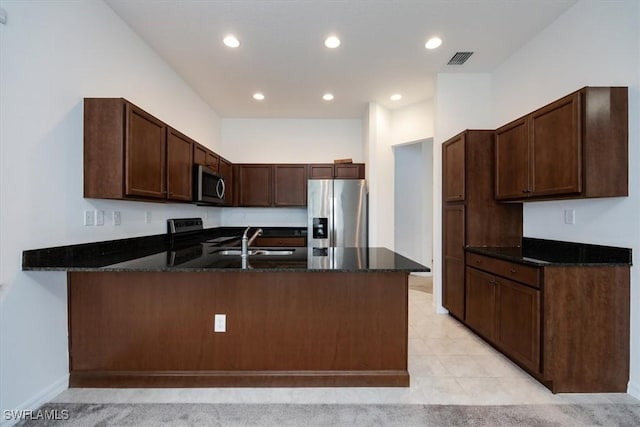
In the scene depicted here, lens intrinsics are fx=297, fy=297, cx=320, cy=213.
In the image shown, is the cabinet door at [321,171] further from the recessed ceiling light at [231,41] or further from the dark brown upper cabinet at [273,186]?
the recessed ceiling light at [231,41]

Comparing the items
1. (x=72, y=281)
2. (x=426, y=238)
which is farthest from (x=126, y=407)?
(x=426, y=238)

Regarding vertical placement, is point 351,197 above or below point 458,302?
above

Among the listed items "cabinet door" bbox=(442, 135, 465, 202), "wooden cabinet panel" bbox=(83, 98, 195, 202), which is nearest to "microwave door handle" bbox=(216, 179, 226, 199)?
"wooden cabinet panel" bbox=(83, 98, 195, 202)

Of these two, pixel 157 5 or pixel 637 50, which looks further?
pixel 157 5

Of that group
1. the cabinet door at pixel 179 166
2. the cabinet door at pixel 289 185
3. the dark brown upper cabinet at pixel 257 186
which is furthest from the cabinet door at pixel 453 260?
the cabinet door at pixel 179 166

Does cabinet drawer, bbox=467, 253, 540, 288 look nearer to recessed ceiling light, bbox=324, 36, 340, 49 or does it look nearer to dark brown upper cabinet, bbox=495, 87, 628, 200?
dark brown upper cabinet, bbox=495, 87, 628, 200

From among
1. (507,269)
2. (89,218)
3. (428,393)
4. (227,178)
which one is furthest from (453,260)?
(89,218)

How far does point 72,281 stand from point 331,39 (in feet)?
9.52

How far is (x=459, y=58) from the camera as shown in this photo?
3.21m

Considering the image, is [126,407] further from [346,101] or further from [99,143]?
[346,101]

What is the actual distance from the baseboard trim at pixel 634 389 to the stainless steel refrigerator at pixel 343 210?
9.70 feet

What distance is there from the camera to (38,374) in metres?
1.84

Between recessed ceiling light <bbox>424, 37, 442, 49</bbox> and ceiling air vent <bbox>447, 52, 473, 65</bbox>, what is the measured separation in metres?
0.34

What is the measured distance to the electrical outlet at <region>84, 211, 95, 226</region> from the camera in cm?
215
